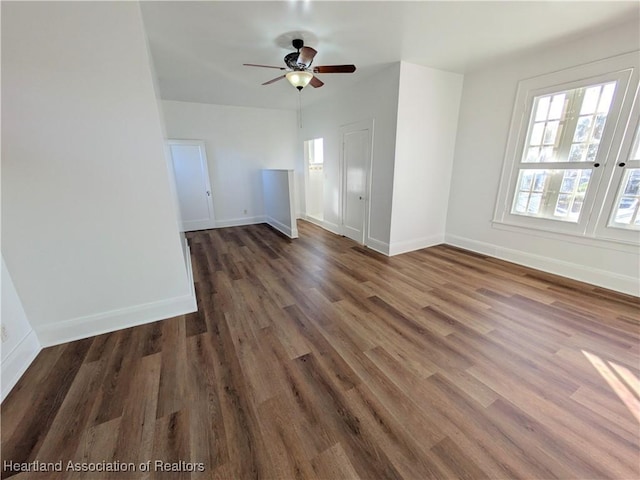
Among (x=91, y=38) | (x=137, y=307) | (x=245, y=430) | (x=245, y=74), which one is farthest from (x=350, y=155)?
(x=245, y=430)

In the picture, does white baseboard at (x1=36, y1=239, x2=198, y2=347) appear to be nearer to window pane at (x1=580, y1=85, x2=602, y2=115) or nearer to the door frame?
the door frame

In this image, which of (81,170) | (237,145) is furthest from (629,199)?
(237,145)

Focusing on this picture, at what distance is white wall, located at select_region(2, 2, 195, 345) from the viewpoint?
1736mm

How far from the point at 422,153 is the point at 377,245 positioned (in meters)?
1.64

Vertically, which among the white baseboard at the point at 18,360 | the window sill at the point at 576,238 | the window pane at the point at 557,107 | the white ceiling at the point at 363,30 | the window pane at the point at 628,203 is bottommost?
the white baseboard at the point at 18,360

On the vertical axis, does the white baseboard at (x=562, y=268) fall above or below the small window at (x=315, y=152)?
below

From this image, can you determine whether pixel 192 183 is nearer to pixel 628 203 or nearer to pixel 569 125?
pixel 569 125

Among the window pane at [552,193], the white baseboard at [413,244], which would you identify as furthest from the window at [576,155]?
→ the white baseboard at [413,244]

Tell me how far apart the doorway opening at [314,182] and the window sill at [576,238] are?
401 centimetres

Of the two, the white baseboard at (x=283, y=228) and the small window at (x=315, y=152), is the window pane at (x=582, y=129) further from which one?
the small window at (x=315, y=152)

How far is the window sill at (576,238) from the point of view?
2.74 m

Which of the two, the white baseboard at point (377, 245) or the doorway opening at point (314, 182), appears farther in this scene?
the doorway opening at point (314, 182)

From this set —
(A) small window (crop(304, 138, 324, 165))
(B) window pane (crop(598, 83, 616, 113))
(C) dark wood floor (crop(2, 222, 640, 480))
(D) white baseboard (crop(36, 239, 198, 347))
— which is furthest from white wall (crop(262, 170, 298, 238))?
(B) window pane (crop(598, 83, 616, 113))

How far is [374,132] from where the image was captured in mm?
3979
